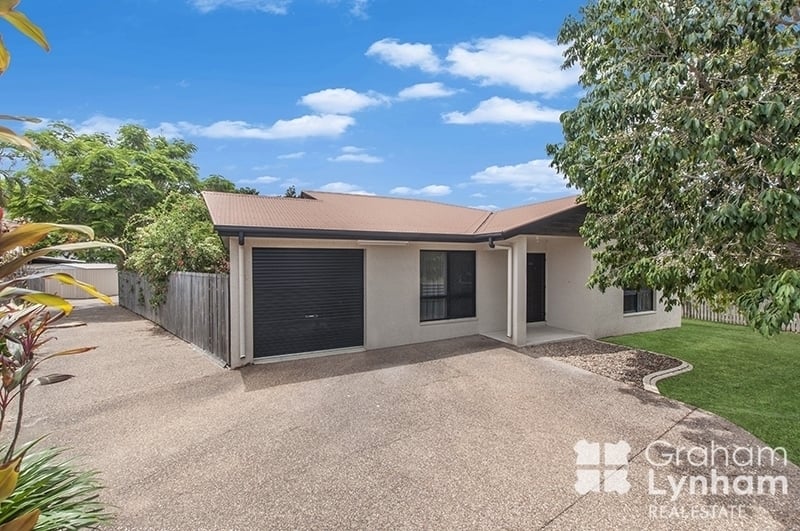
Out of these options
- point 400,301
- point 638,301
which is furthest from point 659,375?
point 400,301

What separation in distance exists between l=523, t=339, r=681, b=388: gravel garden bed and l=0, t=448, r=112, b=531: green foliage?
→ 8486 mm

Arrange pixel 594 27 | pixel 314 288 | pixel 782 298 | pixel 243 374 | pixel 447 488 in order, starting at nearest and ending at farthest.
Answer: pixel 782 298 → pixel 447 488 → pixel 243 374 → pixel 594 27 → pixel 314 288

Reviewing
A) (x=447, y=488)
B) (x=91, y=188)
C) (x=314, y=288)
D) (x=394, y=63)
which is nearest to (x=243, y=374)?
(x=314, y=288)

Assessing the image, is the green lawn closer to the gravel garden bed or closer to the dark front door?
the gravel garden bed

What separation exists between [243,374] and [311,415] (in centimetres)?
280

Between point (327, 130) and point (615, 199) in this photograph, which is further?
point (327, 130)

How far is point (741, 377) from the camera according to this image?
27.0 feet

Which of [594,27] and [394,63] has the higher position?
[394,63]

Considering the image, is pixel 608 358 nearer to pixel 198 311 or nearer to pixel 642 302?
pixel 642 302

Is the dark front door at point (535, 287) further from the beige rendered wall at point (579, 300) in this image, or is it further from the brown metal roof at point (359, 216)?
the brown metal roof at point (359, 216)

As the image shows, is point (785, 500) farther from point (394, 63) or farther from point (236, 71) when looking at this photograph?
point (236, 71)

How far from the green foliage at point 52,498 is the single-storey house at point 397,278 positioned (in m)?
5.10

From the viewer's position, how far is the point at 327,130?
20344 mm

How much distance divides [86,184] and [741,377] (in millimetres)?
26765
